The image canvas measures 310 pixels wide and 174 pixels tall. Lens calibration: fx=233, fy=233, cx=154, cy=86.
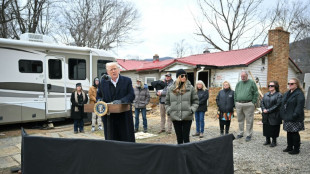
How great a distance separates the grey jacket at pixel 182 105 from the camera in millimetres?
4336

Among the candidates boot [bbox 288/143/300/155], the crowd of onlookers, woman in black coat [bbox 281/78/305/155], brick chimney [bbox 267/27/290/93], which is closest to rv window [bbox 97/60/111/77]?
the crowd of onlookers

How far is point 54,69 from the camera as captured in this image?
27.0ft

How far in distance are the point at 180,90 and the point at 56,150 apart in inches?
96.0

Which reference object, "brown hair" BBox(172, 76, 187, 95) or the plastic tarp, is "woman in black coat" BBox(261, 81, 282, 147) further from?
the plastic tarp

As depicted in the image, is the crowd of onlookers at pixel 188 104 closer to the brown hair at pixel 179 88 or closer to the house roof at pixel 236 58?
the brown hair at pixel 179 88

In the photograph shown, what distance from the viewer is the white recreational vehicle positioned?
731 centimetres

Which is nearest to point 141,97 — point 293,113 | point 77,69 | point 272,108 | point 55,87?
point 77,69

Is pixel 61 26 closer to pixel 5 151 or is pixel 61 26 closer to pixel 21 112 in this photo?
pixel 21 112

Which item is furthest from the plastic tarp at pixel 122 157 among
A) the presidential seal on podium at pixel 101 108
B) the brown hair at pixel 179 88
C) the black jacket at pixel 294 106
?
the black jacket at pixel 294 106

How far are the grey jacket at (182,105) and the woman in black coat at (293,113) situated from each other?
2109 millimetres

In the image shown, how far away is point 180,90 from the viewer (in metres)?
4.48

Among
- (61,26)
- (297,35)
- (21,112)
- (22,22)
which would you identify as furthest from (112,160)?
(297,35)

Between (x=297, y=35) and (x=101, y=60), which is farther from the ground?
(x=297, y=35)

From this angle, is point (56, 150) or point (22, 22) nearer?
point (56, 150)
